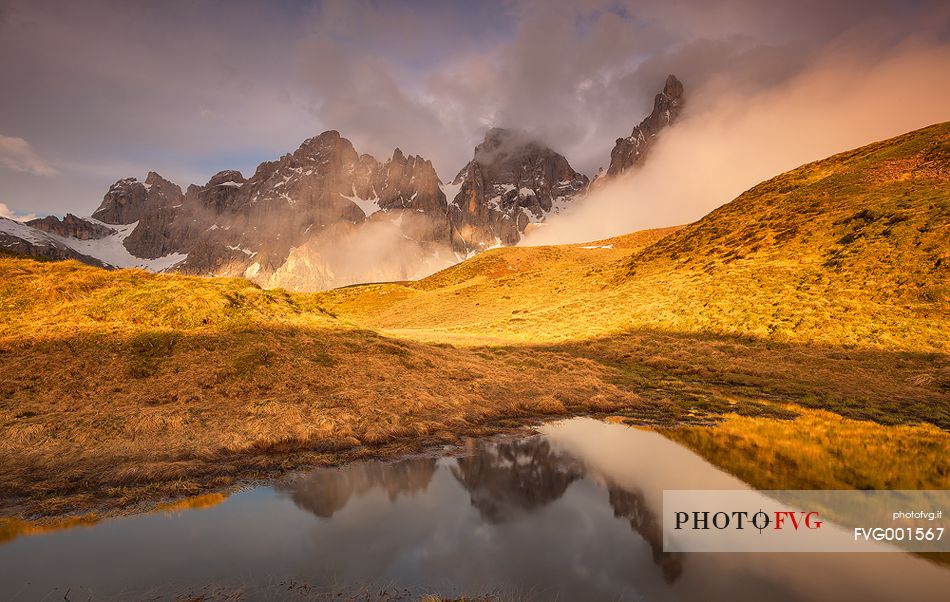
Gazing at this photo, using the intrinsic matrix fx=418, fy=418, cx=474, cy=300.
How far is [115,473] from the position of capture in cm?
1223

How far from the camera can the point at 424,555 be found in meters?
9.32

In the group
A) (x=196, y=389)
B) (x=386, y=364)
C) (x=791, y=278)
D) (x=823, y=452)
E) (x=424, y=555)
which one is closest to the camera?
(x=424, y=555)

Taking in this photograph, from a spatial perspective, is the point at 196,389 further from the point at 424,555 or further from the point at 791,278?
the point at 791,278

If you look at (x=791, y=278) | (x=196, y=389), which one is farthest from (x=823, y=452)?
(x=791, y=278)

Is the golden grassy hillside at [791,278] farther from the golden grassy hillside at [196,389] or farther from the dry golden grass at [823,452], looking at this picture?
the golden grassy hillside at [196,389]

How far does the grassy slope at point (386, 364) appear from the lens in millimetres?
14391

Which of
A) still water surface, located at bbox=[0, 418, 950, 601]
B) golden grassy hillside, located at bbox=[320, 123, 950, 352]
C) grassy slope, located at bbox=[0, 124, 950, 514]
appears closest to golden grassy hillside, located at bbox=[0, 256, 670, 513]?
grassy slope, located at bbox=[0, 124, 950, 514]

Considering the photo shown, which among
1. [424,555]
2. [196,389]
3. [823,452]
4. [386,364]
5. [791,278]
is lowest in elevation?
[823,452]

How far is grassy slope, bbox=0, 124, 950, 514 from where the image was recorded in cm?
1439

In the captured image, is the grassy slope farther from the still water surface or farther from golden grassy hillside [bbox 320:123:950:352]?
the still water surface

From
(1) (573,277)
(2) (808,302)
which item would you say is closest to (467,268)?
(1) (573,277)

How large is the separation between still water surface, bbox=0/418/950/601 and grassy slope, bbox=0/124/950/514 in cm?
242

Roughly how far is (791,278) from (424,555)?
5752cm

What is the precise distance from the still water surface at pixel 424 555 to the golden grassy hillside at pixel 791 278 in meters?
35.1
